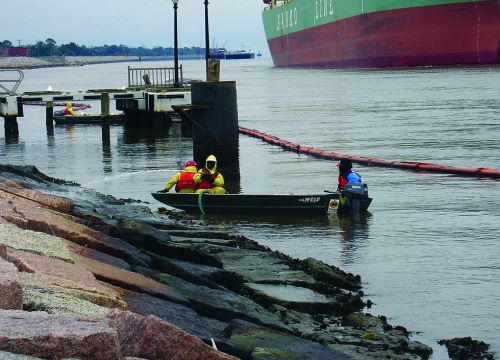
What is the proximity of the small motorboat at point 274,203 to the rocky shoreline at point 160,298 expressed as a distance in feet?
9.46

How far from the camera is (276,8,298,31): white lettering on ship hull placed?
105m

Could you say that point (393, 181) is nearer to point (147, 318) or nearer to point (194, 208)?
point (194, 208)

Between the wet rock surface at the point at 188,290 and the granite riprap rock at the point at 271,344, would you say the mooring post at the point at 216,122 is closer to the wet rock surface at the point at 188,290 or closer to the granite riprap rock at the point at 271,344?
the wet rock surface at the point at 188,290

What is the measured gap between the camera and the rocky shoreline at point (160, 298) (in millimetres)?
5910

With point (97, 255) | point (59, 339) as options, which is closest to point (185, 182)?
point (97, 255)

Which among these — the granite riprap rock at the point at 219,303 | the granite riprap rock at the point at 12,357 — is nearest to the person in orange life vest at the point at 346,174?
the granite riprap rock at the point at 219,303

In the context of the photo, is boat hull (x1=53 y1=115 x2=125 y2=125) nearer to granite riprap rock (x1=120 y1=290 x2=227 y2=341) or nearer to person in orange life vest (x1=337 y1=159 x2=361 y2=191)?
person in orange life vest (x1=337 y1=159 x2=361 y2=191)

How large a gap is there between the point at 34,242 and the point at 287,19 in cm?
10122

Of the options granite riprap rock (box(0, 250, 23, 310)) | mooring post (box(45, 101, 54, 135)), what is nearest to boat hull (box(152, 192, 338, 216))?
granite riprap rock (box(0, 250, 23, 310))

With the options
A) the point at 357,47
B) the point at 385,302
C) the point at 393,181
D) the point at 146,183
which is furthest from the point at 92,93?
the point at 357,47

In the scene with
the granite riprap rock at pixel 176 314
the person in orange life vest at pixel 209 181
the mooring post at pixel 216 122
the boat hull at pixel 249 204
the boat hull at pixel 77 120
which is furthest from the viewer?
the boat hull at pixel 77 120

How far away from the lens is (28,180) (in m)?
19.3

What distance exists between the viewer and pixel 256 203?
57.3 ft

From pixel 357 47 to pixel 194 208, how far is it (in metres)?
70.2
